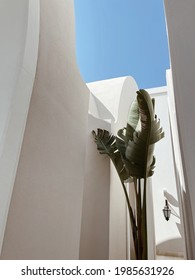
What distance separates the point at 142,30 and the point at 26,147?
180 inches

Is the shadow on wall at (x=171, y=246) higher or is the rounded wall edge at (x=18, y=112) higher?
the rounded wall edge at (x=18, y=112)

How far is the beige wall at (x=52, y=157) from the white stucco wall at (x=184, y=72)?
107 centimetres

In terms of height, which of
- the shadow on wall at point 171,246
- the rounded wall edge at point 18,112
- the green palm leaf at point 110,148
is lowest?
the shadow on wall at point 171,246

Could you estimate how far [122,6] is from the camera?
3736 millimetres

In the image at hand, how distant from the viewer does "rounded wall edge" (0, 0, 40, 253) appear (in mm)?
1165

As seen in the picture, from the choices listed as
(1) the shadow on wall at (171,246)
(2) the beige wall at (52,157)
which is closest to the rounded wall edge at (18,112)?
(2) the beige wall at (52,157)

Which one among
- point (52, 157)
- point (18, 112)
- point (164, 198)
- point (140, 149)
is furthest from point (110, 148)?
point (164, 198)

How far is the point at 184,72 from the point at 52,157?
126 cm

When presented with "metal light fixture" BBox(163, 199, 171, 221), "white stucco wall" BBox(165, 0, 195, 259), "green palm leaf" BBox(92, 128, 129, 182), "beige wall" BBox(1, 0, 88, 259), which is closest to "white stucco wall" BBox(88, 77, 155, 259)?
"green palm leaf" BBox(92, 128, 129, 182)

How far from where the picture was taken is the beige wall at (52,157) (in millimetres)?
1331

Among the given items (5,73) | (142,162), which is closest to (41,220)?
(5,73)

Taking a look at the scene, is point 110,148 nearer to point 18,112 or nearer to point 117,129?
point 117,129

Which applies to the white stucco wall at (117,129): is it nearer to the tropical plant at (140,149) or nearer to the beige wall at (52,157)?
the tropical plant at (140,149)

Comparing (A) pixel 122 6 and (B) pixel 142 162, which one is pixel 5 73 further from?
(A) pixel 122 6
